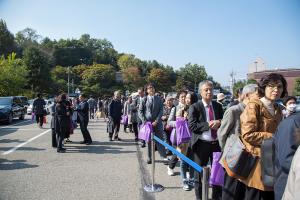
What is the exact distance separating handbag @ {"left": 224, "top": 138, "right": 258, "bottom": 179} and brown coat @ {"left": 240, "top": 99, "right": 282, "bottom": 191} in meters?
0.04

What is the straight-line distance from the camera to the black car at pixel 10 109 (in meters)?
20.3

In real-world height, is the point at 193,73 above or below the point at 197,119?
above

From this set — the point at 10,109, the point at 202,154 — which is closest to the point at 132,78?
the point at 10,109

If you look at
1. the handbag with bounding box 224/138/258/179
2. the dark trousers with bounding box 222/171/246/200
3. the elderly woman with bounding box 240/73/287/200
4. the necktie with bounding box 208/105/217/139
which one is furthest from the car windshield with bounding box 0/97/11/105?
the elderly woman with bounding box 240/73/287/200

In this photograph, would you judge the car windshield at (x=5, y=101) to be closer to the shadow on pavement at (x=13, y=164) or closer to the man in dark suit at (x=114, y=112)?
the man in dark suit at (x=114, y=112)

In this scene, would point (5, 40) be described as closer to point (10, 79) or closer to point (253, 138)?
point (10, 79)

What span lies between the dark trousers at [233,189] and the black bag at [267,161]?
0.57m

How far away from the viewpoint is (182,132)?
22.0 ft

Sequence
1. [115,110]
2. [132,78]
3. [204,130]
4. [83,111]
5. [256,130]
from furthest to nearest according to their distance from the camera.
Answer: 1. [132,78]
2. [115,110]
3. [83,111]
4. [204,130]
5. [256,130]

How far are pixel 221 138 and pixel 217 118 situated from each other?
1019 millimetres

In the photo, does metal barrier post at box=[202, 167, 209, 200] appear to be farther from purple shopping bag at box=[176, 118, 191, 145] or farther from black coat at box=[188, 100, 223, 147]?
purple shopping bag at box=[176, 118, 191, 145]

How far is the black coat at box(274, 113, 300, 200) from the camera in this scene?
7.86ft

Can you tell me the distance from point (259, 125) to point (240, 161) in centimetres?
44

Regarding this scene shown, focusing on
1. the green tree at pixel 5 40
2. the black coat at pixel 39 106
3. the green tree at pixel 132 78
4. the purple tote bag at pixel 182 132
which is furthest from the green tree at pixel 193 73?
the purple tote bag at pixel 182 132
